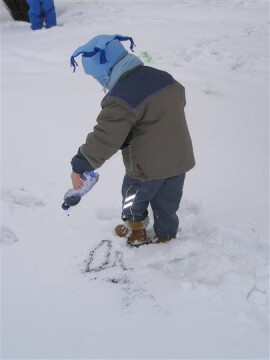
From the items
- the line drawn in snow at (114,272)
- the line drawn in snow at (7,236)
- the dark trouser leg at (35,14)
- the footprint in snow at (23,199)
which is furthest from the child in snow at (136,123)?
the dark trouser leg at (35,14)

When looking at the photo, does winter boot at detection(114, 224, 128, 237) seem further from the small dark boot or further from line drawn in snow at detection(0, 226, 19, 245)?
line drawn in snow at detection(0, 226, 19, 245)

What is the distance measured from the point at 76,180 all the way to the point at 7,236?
643mm

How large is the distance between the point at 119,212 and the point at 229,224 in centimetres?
71

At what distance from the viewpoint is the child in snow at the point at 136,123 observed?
5.79 feet

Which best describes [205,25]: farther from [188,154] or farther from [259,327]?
[259,327]

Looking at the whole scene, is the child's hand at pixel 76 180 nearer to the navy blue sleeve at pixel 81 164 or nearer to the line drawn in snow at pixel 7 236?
the navy blue sleeve at pixel 81 164

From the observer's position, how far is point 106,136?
1771 millimetres

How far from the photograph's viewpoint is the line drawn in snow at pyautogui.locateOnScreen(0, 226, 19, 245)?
7.27 feet

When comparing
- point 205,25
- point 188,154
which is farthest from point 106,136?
point 205,25

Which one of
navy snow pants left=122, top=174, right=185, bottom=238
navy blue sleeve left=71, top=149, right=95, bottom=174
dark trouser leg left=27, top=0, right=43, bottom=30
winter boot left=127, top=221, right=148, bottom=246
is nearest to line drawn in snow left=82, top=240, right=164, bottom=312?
winter boot left=127, top=221, right=148, bottom=246

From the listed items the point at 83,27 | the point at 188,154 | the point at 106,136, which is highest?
the point at 106,136

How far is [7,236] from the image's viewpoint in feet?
7.41

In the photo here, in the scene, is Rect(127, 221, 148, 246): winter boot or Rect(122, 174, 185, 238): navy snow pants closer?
Rect(122, 174, 185, 238): navy snow pants

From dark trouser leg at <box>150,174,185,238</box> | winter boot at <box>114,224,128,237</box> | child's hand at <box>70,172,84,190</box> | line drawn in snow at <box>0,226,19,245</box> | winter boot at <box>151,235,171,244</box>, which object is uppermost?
child's hand at <box>70,172,84,190</box>
